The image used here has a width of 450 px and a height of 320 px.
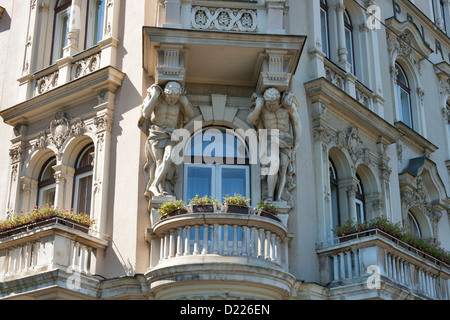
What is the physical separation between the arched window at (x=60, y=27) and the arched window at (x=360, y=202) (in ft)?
25.8

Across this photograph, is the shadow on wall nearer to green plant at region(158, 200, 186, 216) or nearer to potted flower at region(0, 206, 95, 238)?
potted flower at region(0, 206, 95, 238)

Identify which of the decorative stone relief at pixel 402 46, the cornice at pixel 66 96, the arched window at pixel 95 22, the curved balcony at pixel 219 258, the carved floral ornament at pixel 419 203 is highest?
the decorative stone relief at pixel 402 46

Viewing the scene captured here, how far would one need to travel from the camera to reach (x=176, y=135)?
16328 millimetres

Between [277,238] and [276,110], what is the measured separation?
275 cm

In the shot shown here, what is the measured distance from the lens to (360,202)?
19.2 meters

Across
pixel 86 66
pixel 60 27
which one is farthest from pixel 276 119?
pixel 60 27

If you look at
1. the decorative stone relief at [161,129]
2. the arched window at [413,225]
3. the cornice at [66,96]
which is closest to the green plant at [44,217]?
the decorative stone relief at [161,129]

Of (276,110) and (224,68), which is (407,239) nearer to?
(276,110)

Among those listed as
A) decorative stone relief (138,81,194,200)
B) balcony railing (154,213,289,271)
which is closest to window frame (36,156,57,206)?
decorative stone relief (138,81,194,200)

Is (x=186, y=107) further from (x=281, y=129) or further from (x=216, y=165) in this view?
(x=281, y=129)

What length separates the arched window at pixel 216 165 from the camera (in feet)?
54.2

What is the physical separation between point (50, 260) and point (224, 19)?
20.1ft

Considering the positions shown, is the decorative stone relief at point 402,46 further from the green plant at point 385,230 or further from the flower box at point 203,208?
the flower box at point 203,208
